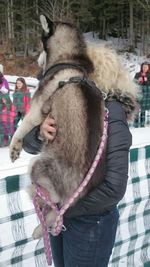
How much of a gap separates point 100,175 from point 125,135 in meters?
0.20

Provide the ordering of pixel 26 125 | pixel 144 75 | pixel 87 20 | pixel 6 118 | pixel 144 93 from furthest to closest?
pixel 87 20 < pixel 144 75 < pixel 144 93 < pixel 6 118 < pixel 26 125

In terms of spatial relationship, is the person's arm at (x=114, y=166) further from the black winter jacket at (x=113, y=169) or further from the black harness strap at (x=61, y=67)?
the black harness strap at (x=61, y=67)

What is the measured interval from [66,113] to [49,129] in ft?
0.35

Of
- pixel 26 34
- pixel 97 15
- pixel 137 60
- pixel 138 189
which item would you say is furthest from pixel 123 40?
pixel 138 189

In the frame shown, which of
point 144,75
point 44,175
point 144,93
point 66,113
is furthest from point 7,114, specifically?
point 66,113

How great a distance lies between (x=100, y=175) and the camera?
202cm

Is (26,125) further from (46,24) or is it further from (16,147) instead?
(46,24)

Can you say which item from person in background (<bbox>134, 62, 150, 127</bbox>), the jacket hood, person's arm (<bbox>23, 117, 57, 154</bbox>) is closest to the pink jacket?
person in background (<bbox>134, 62, 150, 127</bbox>)

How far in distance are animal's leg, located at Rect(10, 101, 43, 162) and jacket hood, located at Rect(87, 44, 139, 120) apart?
0.96 feet

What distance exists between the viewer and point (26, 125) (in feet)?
7.68

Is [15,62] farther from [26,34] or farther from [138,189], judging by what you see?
[138,189]

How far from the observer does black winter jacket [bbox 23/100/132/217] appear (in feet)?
6.48

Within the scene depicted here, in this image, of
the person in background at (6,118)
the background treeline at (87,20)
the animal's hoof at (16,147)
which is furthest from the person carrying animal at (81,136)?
the background treeline at (87,20)

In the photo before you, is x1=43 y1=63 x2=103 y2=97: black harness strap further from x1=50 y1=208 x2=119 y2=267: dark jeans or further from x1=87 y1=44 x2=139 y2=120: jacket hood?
x1=50 y1=208 x2=119 y2=267: dark jeans
